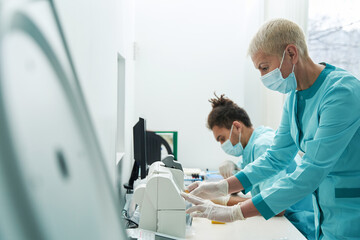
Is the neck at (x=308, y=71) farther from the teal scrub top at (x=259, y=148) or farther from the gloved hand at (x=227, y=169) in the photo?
the gloved hand at (x=227, y=169)

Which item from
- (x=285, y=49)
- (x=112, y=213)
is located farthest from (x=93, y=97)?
(x=112, y=213)

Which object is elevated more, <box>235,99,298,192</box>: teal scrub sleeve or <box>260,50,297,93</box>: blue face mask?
<box>260,50,297,93</box>: blue face mask

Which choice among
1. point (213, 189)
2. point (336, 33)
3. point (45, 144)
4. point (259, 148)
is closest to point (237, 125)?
point (259, 148)

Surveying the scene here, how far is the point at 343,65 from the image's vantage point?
272 cm

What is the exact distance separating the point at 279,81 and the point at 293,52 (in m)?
0.12

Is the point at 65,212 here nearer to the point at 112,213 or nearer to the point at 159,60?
the point at 112,213

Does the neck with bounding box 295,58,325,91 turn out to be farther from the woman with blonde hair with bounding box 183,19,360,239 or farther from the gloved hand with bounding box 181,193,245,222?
the gloved hand with bounding box 181,193,245,222

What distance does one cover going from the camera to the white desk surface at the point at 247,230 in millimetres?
1402

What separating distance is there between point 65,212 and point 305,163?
941 mm

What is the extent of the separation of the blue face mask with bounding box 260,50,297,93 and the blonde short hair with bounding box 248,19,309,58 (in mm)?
58

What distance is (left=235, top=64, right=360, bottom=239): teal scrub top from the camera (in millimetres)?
1053

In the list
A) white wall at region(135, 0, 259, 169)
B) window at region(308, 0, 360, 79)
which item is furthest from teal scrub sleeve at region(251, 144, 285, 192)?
white wall at region(135, 0, 259, 169)

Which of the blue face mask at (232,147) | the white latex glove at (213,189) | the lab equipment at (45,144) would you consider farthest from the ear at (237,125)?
the lab equipment at (45,144)

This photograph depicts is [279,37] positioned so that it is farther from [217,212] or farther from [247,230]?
[247,230]
